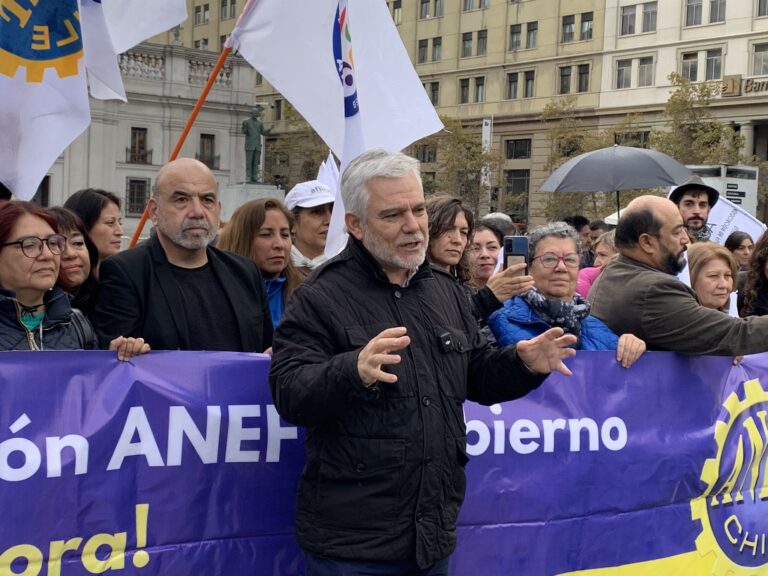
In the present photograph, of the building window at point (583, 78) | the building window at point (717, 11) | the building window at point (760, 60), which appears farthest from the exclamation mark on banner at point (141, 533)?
the building window at point (583, 78)

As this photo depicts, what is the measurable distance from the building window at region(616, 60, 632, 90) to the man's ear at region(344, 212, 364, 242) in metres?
53.5

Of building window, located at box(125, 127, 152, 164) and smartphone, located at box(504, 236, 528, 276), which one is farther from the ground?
building window, located at box(125, 127, 152, 164)

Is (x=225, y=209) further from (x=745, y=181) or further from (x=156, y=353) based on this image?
(x=156, y=353)

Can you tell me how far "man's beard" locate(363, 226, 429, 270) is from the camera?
2.97 m

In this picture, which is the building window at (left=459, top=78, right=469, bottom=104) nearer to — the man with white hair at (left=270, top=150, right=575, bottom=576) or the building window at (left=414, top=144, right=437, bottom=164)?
the building window at (left=414, top=144, right=437, bottom=164)

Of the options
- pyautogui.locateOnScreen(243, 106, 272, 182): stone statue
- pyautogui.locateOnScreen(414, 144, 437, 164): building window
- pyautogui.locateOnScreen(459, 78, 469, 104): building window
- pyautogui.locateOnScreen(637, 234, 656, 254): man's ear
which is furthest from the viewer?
pyautogui.locateOnScreen(459, 78, 469, 104): building window

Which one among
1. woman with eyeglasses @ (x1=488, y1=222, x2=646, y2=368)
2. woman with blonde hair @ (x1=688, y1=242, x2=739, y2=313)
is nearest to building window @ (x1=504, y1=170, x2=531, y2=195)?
woman with blonde hair @ (x1=688, y1=242, x2=739, y2=313)

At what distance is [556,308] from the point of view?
4227 millimetres

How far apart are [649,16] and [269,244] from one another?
174ft

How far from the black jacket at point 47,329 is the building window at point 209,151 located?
4862 cm

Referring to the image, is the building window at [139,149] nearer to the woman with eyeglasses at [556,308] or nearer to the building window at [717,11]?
the building window at [717,11]

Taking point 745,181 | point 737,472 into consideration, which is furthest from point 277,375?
point 745,181

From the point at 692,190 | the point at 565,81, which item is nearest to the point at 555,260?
the point at 692,190

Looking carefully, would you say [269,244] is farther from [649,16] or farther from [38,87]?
[649,16]
